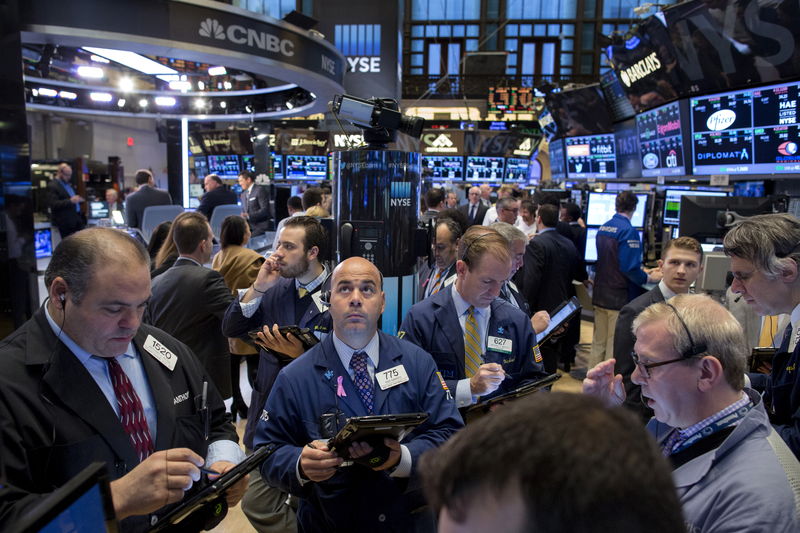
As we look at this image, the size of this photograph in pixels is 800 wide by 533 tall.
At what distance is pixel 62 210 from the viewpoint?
852cm

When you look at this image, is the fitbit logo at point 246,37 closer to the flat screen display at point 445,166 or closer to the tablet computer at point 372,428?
the tablet computer at point 372,428

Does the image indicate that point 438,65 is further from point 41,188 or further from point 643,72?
point 643,72

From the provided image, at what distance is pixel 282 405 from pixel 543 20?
22349 millimetres

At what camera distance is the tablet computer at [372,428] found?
5.11ft

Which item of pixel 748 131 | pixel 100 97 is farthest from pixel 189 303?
pixel 100 97

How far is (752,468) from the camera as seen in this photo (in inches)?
49.8

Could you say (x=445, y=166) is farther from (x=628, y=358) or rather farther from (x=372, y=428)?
(x=372, y=428)

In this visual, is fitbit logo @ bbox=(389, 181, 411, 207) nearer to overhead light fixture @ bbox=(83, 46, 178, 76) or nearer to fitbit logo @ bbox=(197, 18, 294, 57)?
fitbit logo @ bbox=(197, 18, 294, 57)

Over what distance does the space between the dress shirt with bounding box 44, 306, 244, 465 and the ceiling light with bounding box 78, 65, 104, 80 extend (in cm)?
813

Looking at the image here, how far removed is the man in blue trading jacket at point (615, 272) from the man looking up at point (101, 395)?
460cm

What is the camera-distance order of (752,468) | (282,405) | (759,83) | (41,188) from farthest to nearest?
1. (41,188)
2. (759,83)
3. (282,405)
4. (752,468)

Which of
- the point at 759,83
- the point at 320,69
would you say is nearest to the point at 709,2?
the point at 759,83

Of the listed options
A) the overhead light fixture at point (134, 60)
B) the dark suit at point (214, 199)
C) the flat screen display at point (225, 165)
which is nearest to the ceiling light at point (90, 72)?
the overhead light fixture at point (134, 60)

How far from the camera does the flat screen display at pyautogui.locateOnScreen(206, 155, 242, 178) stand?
1177 cm
